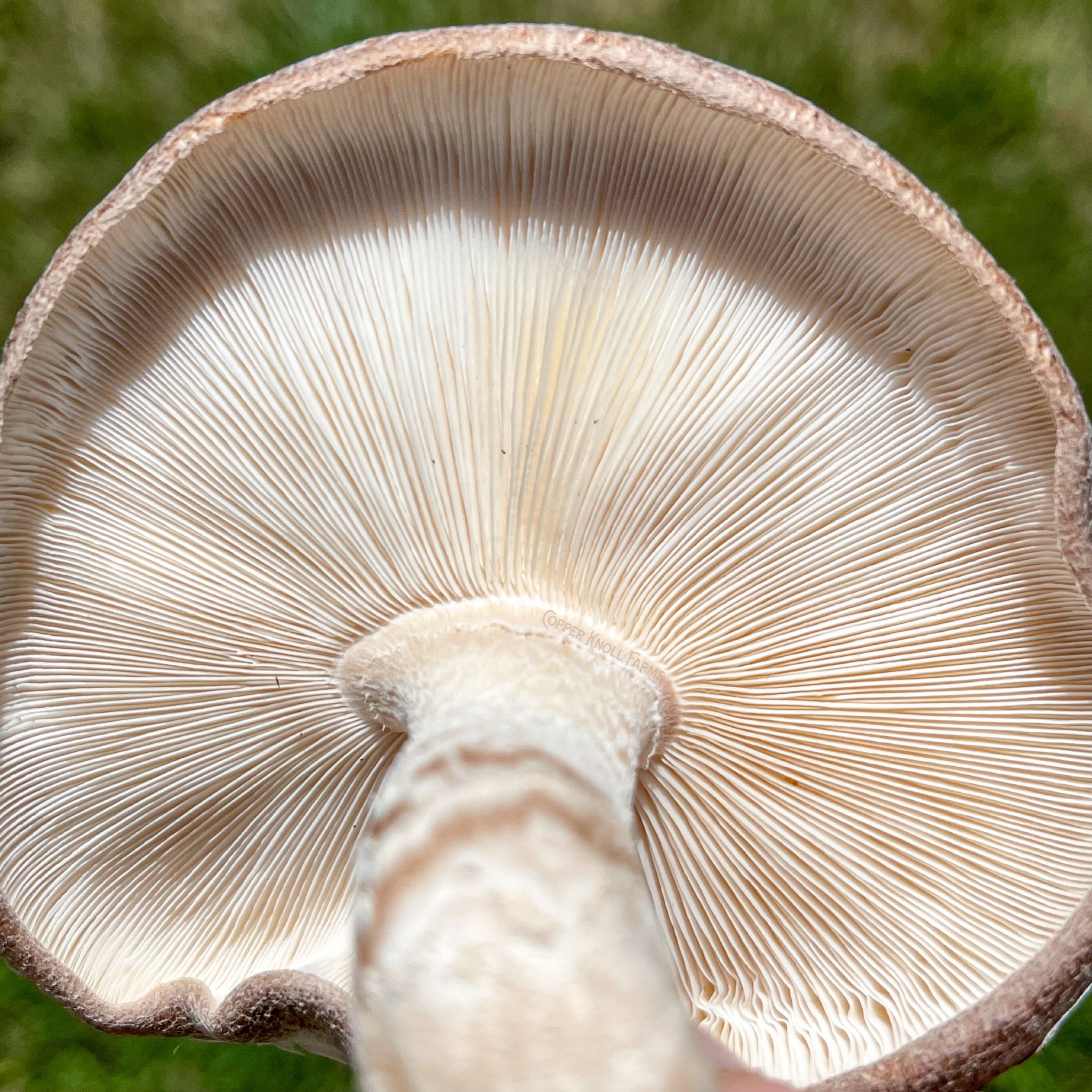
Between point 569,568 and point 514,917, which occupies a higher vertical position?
point 569,568

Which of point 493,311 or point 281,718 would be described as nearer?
point 493,311

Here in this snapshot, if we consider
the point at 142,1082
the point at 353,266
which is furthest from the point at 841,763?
the point at 142,1082

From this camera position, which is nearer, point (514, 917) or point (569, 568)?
point (514, 917)

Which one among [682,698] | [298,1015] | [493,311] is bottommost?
[298,1015]

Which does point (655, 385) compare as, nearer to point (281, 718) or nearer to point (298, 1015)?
point (281, 718)
